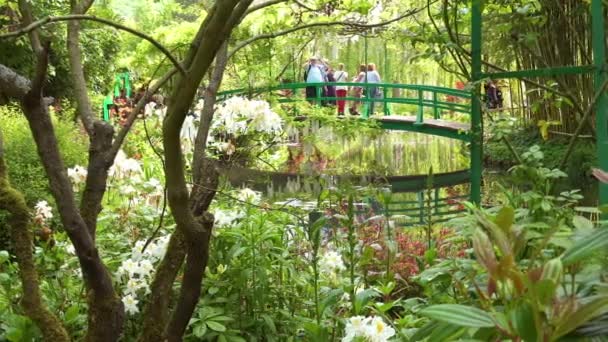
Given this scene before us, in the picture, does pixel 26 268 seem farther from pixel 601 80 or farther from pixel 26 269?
pixel 601 80

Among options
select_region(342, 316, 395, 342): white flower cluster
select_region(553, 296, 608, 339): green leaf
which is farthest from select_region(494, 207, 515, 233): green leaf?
select_region(342, 316, 395, 342): white flower cluster

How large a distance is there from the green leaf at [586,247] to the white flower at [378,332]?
691 mm

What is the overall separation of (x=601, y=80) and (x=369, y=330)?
1474 mm

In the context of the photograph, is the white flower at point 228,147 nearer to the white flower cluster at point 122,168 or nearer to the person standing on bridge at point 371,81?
the white flower cluster at point 122,168

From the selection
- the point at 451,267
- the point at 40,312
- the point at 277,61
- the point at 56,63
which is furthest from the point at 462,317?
the point at 277,61

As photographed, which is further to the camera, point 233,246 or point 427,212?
point 427,212

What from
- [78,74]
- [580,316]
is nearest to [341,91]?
[78,74]

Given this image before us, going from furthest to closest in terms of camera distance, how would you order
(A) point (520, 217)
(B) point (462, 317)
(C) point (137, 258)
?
1. (C) point (137, 258)
2. (A) point (520, 217)
3. (B) point (462, 317)

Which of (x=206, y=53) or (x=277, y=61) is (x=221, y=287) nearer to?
(x=206, y=53)

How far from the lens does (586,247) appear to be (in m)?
0.58

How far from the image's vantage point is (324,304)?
1513mm

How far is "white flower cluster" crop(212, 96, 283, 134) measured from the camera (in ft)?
7.42

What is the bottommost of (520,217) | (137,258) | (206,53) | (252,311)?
(252,311)

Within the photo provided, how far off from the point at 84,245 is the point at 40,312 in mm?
219
